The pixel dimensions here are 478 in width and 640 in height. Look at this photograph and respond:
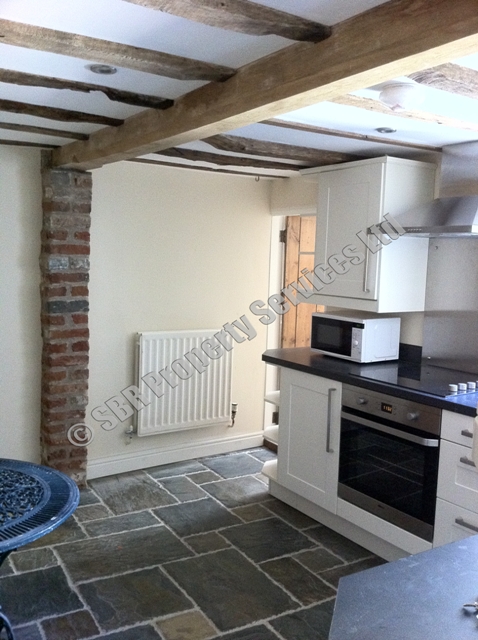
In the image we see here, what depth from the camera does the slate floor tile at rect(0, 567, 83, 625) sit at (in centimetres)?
263

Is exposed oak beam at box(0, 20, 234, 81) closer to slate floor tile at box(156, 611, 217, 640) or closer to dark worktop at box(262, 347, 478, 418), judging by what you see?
dark worktop at box(262, 347, 478, 418)

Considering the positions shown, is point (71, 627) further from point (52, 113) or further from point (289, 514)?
point (52, 113)

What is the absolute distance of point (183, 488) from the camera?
4.10 m

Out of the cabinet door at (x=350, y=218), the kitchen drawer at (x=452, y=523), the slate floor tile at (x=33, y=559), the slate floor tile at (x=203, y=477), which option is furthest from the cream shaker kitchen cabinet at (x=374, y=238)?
the slate floor tile at (x=33, y=559)

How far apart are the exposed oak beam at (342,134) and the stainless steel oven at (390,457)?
52.6 inches

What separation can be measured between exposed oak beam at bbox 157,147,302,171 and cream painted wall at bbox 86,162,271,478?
567 millimetres

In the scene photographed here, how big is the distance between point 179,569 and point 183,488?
1.07 metres

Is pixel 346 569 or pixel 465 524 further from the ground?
pixel 465 524

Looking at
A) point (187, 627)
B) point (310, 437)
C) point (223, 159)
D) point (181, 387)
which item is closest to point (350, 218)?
point (223, 159)

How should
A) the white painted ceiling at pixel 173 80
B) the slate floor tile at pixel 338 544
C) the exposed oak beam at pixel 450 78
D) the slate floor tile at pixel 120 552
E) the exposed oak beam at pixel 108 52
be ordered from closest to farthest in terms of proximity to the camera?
the white painted ceiling at pixel 173 80, the exposed oak beam at pixel 108 52, the exposed oak beam at pixel 450 78, the slate floor tile at pixel 120 552, the slate floor tile at pixel 338 544

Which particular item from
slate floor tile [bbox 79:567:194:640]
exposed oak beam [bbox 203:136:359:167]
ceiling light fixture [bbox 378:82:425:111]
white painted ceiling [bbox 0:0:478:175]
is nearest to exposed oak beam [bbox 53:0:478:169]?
white painted ceiling [bbox 0:0:478:175]

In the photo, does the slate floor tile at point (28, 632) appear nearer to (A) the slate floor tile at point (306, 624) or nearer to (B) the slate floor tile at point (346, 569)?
(A) the slate floor tile at point (306, 624)

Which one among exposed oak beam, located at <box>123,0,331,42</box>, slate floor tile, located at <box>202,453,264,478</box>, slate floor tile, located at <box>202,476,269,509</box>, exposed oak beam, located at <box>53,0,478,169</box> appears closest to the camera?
exposed oak beam, located at <box>53,0,478,169</box>

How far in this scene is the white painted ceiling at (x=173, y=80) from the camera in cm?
163
